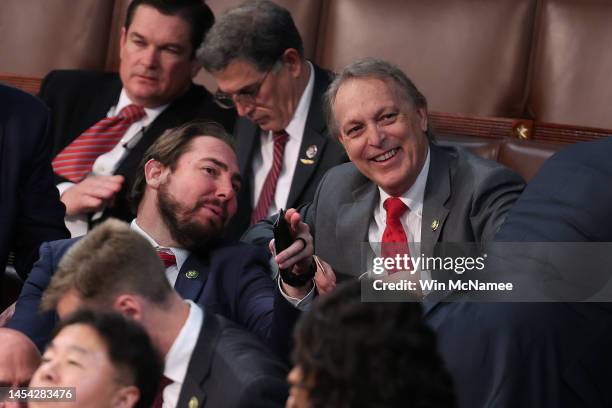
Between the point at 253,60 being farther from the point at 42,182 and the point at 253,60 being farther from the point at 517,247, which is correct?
the point at 517,247

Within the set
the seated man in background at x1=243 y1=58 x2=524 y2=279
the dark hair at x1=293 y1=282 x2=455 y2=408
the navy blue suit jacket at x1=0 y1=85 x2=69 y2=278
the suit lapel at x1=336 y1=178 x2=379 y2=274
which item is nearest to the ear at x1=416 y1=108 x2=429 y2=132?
the seated man in background at x1=243 y1=58 x2=524 y2=279

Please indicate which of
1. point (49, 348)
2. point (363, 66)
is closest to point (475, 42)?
point (363, 66)

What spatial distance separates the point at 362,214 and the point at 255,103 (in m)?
0.41

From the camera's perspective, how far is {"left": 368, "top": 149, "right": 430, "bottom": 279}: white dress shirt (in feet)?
5.49

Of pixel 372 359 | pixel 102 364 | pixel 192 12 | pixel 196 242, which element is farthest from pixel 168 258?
pixel 372 359

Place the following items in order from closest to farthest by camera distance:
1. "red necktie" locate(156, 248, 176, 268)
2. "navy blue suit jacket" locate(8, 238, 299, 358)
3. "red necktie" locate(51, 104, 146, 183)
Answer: "navy blue suit jacket" locate(8, 238, 299, 358) < "red necktie" locate(156, 248, 176, 268) < "red necktie" locate(51, 104, 146, 183)

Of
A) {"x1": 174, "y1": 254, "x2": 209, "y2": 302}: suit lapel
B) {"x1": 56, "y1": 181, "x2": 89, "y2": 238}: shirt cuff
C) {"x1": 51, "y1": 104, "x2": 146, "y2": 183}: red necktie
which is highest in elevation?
{"x1": 174, "y1": 254, "x2": 209, "y2": 302}: suit lapel

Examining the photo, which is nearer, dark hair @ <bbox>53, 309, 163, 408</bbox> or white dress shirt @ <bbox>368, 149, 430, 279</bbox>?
dark hair @ <bbox>53, 309, 163, 408</bbox>

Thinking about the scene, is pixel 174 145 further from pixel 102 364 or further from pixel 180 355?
pixel 102 364

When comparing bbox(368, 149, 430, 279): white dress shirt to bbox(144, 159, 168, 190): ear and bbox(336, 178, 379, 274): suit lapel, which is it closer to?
bbox(336, 178, 379, 274): suit lapel

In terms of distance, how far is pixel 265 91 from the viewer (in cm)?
202

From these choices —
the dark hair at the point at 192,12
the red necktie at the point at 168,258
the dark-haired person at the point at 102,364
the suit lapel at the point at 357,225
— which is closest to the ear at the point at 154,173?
the red necktie at the point at 168,258

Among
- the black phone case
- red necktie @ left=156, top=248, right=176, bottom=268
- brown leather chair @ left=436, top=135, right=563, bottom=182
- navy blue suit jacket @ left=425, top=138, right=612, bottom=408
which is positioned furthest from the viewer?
brown leather chair @ left=436, top=135, right=563, bottom=182

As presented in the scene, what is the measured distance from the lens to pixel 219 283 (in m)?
1.57
